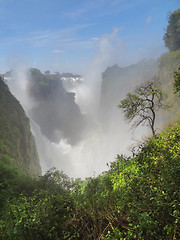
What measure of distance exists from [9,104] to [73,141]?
7485cm

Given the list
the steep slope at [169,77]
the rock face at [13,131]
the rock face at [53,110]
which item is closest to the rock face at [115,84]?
the rock face at [53,110]

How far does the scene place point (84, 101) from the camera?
166 meters

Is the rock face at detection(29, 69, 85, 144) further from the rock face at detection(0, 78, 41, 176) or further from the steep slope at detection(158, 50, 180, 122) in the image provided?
the steep slope at detection(158, 50, 180, 122)

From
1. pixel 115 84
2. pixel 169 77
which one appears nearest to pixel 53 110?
pixel 115 84

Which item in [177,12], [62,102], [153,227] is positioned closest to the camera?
[153,227]

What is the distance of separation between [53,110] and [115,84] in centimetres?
5132

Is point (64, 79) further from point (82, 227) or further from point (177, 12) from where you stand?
point (82, 227)

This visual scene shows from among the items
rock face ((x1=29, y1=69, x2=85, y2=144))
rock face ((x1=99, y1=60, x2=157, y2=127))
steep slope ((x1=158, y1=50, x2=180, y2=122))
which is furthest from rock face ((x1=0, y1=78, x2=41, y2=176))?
rock face ((x1=99, y1=60, x2=157, y2=127))

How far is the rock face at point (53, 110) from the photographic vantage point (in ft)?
284

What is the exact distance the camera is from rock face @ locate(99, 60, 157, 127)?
351ft

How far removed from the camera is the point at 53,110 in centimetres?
9444

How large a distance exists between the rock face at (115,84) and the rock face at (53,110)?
23.0m

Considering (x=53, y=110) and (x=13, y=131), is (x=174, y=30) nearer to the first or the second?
(x=13, y=131)

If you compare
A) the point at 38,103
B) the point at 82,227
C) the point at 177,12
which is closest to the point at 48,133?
the point at 38,103
